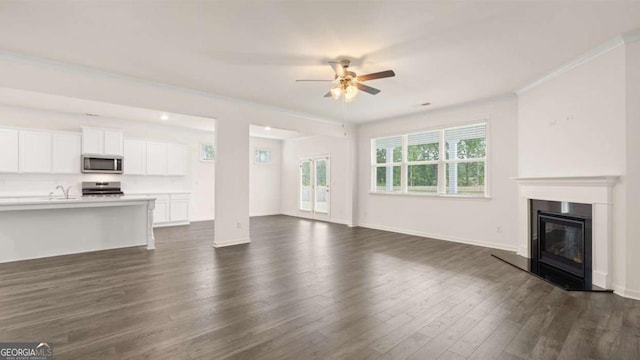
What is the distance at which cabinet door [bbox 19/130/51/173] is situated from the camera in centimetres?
593

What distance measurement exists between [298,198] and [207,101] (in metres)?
5.32

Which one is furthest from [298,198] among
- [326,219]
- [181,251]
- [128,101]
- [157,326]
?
[157,326]

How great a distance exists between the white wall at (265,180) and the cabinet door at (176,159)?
219 centimetres

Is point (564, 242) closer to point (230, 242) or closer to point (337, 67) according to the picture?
point (337, 67)

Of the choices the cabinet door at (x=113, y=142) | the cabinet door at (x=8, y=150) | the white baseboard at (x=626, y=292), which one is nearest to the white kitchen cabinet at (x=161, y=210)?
the cabinet door at (x=113, y=142)

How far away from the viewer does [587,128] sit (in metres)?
3.57

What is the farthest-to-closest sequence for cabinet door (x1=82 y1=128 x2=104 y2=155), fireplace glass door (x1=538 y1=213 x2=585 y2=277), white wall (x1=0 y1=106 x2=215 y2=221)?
cabinet door (x1=82 y1=128 x2=104 y2=155) < white wall (x1=0 y1=106 x2=215 y2=221) < fireplace glass door (x1=538 y1=213 x2=585 y2=277)

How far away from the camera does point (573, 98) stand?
377 cm

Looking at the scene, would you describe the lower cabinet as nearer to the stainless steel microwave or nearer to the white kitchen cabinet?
the white kitchen cabinet

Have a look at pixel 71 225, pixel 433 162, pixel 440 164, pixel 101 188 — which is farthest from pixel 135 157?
pixel 440 164

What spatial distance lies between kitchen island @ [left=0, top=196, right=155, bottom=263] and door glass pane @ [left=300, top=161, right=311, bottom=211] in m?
5.06

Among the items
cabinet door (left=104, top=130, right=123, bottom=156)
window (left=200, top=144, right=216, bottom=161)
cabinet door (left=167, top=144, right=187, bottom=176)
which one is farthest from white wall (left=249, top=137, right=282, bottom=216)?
cabinet door (left=104, top=130, right=123, bottom=156)

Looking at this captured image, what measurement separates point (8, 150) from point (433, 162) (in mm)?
8784

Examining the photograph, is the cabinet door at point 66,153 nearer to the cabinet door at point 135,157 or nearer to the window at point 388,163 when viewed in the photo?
the cabinet door at point 135,157
